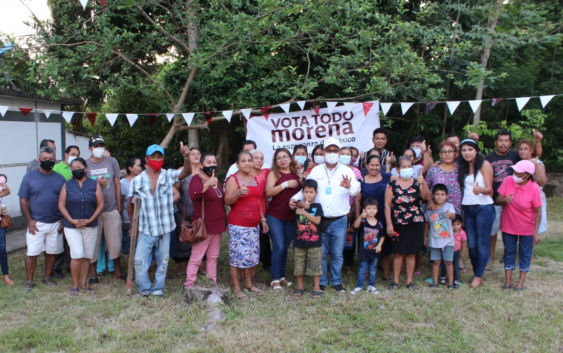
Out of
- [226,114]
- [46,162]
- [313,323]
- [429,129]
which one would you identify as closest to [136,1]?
[226,114]

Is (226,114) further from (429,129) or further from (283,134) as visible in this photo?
(429,129)

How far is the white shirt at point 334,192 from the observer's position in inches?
195

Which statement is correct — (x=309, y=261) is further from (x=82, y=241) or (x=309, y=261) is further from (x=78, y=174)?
(x=78, y=174)

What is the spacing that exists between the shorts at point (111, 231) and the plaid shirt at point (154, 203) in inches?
30.2

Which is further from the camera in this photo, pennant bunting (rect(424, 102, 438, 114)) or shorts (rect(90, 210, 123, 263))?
pennant bunting (rect(424, 102, 438, 114))

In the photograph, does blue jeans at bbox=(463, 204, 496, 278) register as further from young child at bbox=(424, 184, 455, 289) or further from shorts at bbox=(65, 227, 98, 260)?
shorts at bbox=(65, 227, 98, 260)

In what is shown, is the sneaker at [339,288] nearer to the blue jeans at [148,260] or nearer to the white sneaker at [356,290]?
the white sneaker at [356,290]

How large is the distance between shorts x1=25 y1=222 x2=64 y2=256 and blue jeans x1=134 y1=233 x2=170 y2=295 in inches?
45.3

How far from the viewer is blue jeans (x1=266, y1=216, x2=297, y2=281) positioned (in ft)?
16.9

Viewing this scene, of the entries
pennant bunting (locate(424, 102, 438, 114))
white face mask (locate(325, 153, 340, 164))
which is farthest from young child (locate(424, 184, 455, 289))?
pennant bunting (locate(424, 102, 438, 114))

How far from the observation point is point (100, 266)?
5848 millimetres

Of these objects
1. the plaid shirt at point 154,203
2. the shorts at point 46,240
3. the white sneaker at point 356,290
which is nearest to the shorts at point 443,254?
the white sneaker at point 356,290

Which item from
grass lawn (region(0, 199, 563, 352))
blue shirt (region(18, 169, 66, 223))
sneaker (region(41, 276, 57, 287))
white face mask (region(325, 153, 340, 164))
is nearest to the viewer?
grass lawn (region(0, 199, 563, 352))

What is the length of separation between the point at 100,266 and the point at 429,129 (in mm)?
8988
